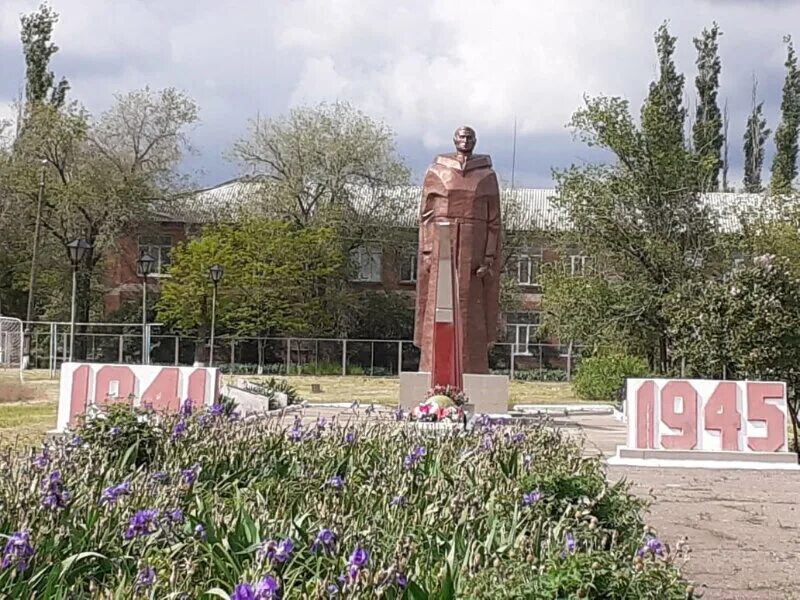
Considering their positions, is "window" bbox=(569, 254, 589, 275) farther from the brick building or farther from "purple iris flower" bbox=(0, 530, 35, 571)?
"purple iris flower" bbox=(0, 530, 35, 571)

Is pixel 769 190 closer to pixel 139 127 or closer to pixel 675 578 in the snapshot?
Answer: pixel 139 127

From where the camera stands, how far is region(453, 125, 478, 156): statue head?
1850 cm

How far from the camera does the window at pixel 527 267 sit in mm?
48375

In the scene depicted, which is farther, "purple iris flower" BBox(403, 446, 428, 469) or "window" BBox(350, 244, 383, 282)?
"window" BBox(350, 244, 383, 282)

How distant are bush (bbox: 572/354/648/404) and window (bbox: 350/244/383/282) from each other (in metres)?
19.9

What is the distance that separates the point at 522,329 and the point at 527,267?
122 inches

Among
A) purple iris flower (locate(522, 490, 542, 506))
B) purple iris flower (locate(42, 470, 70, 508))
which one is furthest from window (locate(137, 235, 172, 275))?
purple iris flower (locate(42, 470, 70, 508))

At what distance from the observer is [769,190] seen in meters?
32.6

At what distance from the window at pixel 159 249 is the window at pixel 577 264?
20.3m

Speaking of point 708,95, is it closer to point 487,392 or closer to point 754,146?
point 754,146

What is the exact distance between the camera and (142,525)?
160 inches

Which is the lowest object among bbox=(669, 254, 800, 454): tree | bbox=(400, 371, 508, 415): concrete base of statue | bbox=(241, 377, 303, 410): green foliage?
bbox=(241, 377, 303, 410): green foliage

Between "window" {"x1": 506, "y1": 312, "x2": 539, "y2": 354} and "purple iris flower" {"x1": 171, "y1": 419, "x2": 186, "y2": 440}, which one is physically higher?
"window" {"x1": 506, "y1": 312, "x2": 539, "y2": 354}

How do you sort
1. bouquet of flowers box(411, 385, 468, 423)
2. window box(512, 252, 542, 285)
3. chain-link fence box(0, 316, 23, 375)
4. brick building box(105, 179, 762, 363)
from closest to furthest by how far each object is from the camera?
bouquet of flowers box(411, 385, 468, 423)
chain-link fence box(0, 316, 23, 375)
brick building box(105, 179, 762, 363)
window box(512, 252, 542, 285)
